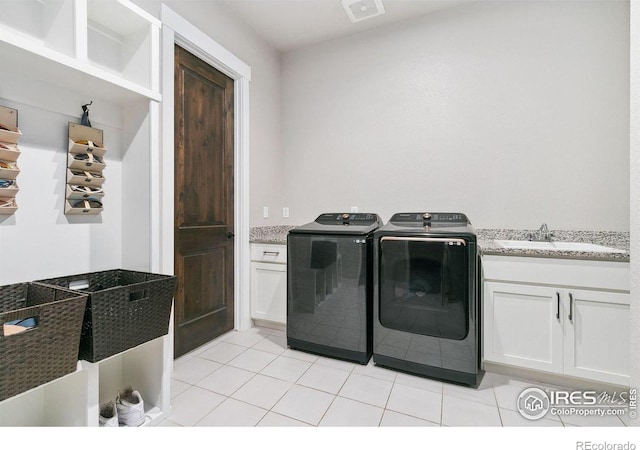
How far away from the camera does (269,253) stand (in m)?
2.73

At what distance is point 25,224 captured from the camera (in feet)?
4.31

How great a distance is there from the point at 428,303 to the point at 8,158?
2187 mm

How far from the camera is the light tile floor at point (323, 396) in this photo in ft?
5.07

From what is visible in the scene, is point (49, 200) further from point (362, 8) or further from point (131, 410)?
point (362, 8)

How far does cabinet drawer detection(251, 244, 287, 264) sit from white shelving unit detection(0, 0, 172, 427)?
4.12ft

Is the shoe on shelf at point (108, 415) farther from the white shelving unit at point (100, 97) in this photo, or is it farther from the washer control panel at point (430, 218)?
the washer control panel at point (430, 218)

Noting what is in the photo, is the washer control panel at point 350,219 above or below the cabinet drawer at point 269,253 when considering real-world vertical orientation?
above

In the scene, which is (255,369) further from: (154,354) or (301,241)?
(301,241)

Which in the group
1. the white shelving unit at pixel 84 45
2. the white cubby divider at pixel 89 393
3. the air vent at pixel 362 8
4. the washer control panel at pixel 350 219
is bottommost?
the white cubby divider at pixel 89 393

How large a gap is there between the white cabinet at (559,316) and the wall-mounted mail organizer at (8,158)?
247 cm

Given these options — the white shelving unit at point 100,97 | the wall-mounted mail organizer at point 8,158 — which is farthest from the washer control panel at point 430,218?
the wall-mounted mail organizer at point 8,158

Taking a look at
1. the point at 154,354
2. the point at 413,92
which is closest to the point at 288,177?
the point at 413,92

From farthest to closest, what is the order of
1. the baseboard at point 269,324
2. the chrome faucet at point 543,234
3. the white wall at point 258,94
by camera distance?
the baseboard at point 269,324
the white wall at point 258,94
the chrome faucet at point 543,234
